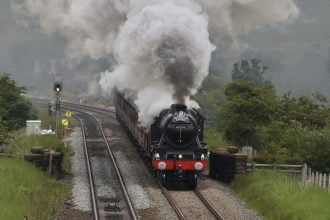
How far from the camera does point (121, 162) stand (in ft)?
87.0

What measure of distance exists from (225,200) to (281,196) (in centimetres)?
238

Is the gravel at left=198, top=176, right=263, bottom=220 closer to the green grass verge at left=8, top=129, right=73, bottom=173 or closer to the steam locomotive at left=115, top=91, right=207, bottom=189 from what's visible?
the steam locomotive at left=115, top=91, right=207, bottom=189

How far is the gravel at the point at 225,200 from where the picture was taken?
17.3 meters

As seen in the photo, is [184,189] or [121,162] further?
[121,162]

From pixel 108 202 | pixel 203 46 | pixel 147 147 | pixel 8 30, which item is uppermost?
pixel 8 30

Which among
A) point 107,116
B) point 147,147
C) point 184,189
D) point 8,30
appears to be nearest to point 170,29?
point 147,147

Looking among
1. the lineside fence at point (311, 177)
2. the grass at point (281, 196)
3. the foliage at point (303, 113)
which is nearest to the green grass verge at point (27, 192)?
the grass at point (281, 196)

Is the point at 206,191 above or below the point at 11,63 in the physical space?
below

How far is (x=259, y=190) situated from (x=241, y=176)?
2.80 metres

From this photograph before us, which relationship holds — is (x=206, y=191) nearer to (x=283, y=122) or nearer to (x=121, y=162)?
(x=121, y=162)

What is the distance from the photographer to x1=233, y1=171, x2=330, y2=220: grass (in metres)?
15.7

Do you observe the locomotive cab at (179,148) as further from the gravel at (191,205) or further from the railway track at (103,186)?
the railway track at (103,186)

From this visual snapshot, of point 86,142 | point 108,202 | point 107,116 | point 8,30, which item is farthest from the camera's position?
point 8,30

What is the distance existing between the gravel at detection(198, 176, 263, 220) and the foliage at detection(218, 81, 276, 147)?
14315 mm
